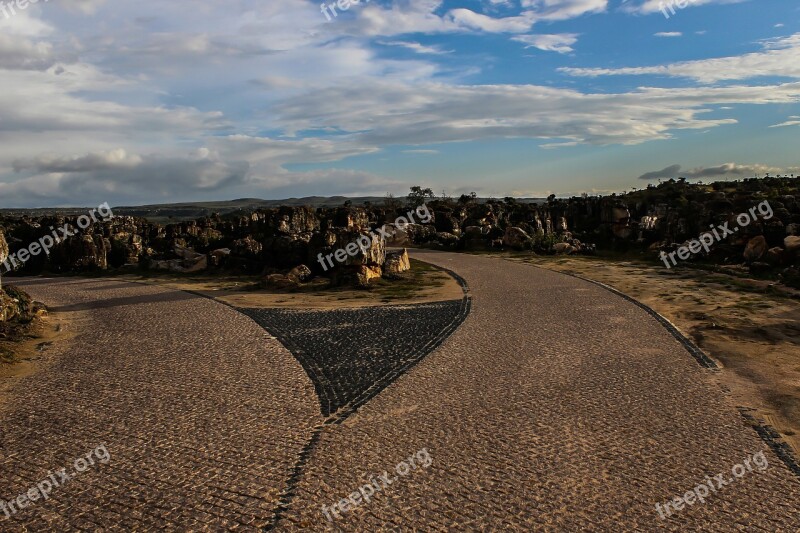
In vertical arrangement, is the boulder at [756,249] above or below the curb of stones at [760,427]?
above

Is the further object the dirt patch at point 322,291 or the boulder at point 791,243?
the boulder at point 791,243

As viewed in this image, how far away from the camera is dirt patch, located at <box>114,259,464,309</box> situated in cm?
1961

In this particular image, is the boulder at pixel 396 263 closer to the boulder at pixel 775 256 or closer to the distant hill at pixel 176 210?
the boulder at pixel 775 256

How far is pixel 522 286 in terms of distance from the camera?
71.0 feet

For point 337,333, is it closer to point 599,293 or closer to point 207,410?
point 207,410

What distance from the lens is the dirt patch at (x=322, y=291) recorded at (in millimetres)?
19606
